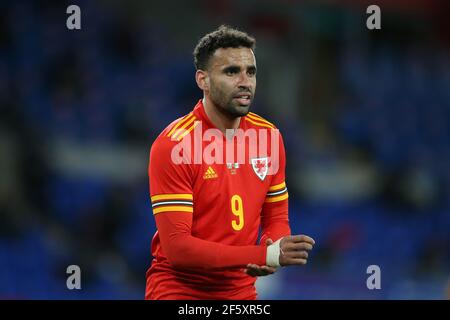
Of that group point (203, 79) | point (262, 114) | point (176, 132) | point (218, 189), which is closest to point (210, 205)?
point (218, 189)

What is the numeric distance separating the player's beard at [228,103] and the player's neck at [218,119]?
0.04 meters

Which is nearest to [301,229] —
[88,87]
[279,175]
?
[88,87]

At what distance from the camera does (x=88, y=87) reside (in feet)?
35.4

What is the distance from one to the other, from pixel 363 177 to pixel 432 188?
1.01 m

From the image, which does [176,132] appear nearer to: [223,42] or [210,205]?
[210,205]

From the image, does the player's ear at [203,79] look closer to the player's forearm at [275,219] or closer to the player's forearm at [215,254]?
the player's forearm at [275,219]

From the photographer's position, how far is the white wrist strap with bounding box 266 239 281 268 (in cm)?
437

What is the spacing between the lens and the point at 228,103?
475cm

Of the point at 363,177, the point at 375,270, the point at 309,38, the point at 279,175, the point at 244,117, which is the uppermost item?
the point at 309,38

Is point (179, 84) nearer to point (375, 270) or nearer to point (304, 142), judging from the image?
point (304, 142)

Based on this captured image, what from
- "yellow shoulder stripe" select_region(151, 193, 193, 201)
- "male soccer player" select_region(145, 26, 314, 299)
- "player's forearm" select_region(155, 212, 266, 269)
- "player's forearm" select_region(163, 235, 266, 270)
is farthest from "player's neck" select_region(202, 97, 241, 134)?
"player's forearm" select_region(163, 235, 266, 270)

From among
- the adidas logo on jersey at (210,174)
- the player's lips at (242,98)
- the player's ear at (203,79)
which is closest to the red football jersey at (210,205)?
the adidas logo on jersey at (210,174)

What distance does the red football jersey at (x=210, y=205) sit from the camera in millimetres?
4492
